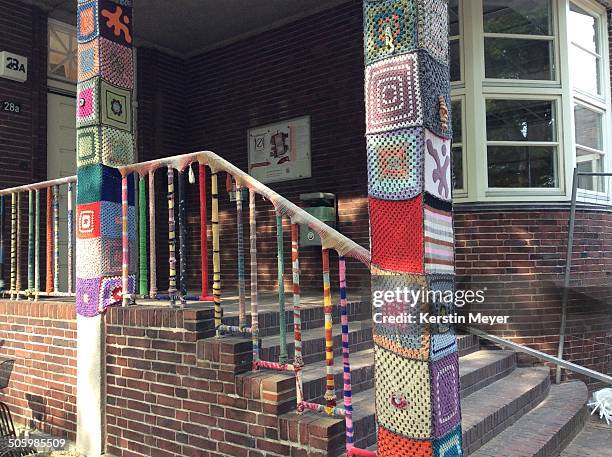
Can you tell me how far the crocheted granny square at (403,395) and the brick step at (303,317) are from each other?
4.85ft

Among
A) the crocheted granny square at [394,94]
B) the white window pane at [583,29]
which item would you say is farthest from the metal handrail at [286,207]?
the white window pane at [583,29]

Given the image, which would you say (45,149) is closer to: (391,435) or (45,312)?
(45,312)

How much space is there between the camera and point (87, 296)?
4008mm

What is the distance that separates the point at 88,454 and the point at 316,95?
16.3 ft

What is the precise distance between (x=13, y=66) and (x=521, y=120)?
19.0 ft

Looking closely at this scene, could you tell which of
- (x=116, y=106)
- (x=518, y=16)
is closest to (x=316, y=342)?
(x=116, y=106)

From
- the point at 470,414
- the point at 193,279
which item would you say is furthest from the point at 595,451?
the point at 193,279

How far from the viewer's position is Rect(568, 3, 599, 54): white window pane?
6031 millimetres

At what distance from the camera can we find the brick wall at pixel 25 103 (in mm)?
6406

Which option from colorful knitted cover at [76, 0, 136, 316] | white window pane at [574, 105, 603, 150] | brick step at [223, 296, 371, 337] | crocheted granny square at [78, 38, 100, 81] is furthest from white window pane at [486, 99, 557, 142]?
crocheted granny square at [78, 38, 100, 81]

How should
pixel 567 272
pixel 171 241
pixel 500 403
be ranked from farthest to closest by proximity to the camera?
pixel 567 272
pixel 500 403
pixel 171 241

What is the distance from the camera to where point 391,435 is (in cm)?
238

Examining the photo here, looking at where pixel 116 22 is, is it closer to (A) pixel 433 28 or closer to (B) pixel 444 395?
(A) pixel 433 28

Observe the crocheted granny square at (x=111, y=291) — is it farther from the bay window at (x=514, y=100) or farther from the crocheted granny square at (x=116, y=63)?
the bay window at (x=514, y=100)
